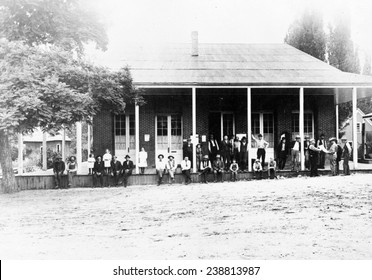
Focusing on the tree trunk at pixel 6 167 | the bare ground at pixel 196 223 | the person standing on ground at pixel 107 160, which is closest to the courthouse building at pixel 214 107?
the person standing on ground at pixel 107 160

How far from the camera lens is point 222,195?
12.2m

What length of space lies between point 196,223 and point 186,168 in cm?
597

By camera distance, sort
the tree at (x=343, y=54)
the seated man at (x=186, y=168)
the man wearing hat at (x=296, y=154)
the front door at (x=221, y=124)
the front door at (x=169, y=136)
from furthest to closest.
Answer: the tree at (x=343, y=54)
the front door at (x=221, y=124)
the front door at (x=169, y=136)
the man wearing hat at (x=296, y=154)
the seated man at (x=186, y=168)

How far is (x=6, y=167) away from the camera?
14133 mm

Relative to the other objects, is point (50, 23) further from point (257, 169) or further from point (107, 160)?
point (257, 169)

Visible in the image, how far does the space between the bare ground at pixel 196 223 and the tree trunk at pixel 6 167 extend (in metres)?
0.86

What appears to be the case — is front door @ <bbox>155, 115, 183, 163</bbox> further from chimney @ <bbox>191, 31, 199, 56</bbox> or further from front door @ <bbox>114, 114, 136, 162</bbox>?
chimney @ <bbox>191, 31, 199, 56</bbox>

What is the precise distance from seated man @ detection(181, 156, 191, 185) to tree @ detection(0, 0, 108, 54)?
4845 millimetres

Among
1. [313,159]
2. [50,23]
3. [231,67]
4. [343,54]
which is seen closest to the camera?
[50,23]

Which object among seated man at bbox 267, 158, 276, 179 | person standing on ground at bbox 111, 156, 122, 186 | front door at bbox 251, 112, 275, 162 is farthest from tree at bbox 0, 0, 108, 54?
front door at bbox 251, 112, 275, 162

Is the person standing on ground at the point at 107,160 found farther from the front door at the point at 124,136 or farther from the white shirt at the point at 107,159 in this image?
the front door at the point at 124,136

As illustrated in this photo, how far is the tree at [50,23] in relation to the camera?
13445mm

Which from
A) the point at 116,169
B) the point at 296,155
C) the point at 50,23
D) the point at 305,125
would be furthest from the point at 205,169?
the point at 305,125

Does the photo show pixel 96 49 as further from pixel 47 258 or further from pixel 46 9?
pixel 47 258
